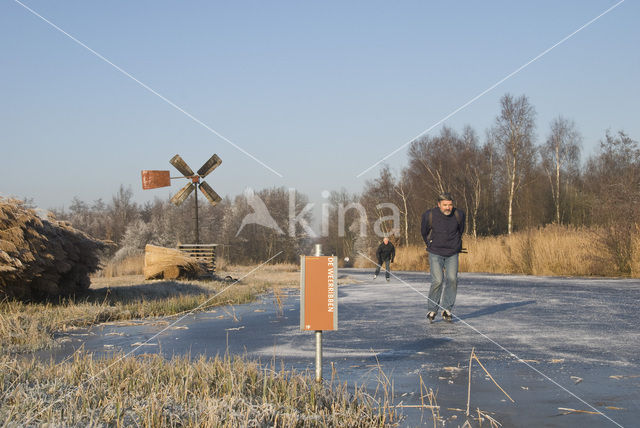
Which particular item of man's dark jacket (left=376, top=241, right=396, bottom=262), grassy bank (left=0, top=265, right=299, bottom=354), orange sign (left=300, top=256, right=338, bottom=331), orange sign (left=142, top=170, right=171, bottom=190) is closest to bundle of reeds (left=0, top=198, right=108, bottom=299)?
grassy bank (left=0, top=265, right=299, bottom=354)

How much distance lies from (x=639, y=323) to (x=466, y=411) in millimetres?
6448

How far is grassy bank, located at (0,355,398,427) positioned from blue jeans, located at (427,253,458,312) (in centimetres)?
606

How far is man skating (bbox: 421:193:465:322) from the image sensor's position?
1106 centimetres

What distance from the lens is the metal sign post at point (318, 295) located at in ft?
17.6

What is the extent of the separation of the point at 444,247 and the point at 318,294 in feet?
20.3

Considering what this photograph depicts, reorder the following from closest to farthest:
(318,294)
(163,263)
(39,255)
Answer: (318,294), (39,255), (163,263)

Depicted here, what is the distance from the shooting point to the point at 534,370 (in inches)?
259

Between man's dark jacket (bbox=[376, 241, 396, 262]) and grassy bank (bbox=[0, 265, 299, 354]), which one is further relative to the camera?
man's dark jacket (bbox=[376, 241, 396, 262])

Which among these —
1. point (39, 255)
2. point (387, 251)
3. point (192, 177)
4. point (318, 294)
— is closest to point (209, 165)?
point (192, 177)

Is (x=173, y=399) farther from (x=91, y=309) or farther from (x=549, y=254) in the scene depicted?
(x=549, y=254)

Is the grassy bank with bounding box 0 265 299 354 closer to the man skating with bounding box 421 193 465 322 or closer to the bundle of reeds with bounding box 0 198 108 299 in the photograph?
the bundle of reeds with bounding box 0 198 108 299

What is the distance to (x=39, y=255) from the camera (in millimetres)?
12352

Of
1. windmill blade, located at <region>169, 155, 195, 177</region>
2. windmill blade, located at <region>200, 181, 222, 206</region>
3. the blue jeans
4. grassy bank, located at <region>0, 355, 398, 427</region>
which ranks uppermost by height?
windmill blade, located at <region>169, 155, 195, 177</region>

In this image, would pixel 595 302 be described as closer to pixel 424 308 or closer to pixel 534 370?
pixel 424 308
